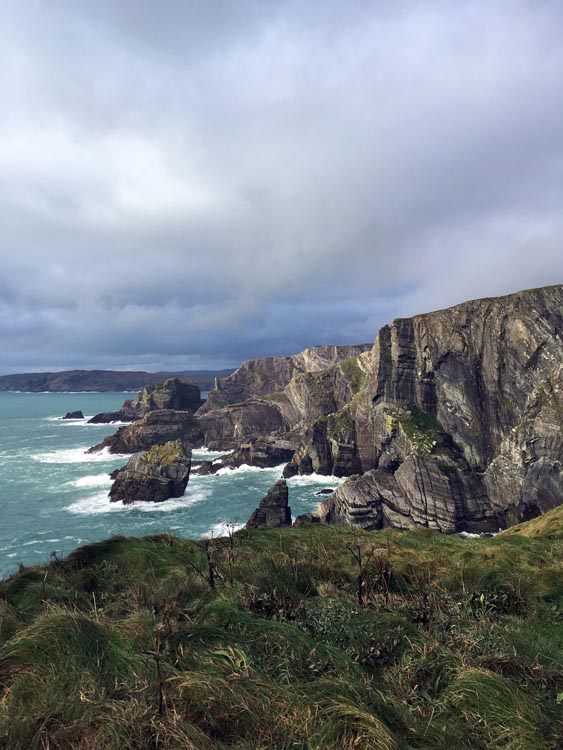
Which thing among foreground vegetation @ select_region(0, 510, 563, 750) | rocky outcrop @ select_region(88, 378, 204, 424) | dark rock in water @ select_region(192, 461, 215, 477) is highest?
foreground vegetation @ select_region(0, 510, 563, 750)

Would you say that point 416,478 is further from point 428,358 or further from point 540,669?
point 540,669

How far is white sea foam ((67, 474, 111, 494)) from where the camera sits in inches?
2906

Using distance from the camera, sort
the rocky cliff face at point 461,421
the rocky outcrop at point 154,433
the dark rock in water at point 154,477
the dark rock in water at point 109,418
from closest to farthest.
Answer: the rocky cliff face at point 461,421, the dark rock in water at point 154,477, the rocky outcrop at point 154,433, the dark rock in water at point 109,418

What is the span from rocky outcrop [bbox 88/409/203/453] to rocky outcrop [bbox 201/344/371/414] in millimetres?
51031

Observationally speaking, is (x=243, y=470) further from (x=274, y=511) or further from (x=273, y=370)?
(x=273, y=370)

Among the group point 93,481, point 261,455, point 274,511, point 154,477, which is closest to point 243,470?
point 261,455

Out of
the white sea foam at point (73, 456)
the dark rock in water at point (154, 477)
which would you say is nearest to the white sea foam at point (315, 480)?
the dark rock in water at point (154, 477)

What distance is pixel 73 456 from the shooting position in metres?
99.5

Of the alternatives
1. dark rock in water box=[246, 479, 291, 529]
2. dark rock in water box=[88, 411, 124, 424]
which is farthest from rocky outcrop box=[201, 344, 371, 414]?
dark rock in water box=[246, 479, 291, 529]

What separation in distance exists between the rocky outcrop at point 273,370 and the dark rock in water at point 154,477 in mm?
98785

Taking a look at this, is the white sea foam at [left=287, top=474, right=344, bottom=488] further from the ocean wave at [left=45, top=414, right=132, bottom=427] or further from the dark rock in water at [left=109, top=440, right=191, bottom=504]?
the ocean wave at [left=45, top=414, right=132, bottom=427]

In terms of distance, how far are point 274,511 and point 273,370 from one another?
14375 cm

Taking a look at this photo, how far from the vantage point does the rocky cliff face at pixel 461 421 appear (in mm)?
53875

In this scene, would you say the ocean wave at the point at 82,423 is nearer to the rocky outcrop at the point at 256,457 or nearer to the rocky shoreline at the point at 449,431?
the rocky shoreline at the point at 449,431
